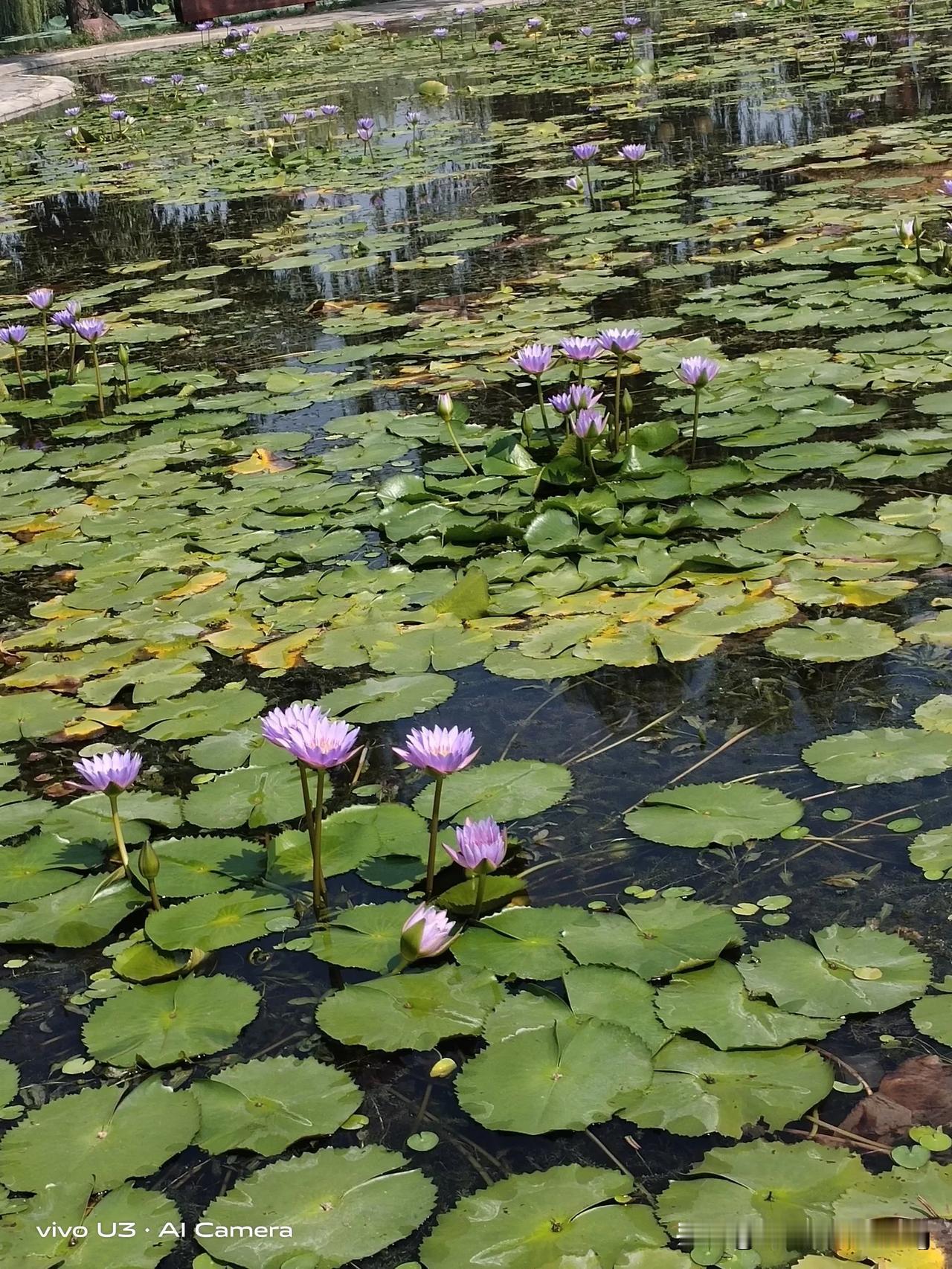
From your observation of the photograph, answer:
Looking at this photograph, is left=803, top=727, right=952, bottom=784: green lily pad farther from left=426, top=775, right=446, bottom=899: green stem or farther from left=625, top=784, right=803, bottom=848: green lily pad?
left=426, top=775, right=446, bottom=899: green stem

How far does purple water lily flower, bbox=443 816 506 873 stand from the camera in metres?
1.47

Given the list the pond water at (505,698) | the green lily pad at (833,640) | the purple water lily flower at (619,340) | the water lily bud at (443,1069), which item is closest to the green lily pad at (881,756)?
the pond water at (505,698)

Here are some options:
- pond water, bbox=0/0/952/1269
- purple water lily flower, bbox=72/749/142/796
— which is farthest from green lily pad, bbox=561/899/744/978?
purple water lily flower, bbox=72/749/142/796

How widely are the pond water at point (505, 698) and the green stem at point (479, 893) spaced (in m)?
0.03

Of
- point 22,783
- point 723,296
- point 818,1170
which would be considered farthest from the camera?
point 723,296

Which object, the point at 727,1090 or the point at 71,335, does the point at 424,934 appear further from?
the point at 71,335

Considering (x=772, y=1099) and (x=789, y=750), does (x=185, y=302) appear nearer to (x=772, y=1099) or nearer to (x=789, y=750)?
(x=789, y=750)

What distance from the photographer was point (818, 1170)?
1.13 m

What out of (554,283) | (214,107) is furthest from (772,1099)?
(214,107)

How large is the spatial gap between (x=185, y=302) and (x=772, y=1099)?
14.3 feet

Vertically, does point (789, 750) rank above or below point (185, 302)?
below

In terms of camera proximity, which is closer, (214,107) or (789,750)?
(789,750)

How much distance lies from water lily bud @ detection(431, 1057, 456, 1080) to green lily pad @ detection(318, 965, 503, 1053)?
23 mm

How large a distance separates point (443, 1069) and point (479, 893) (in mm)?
230
